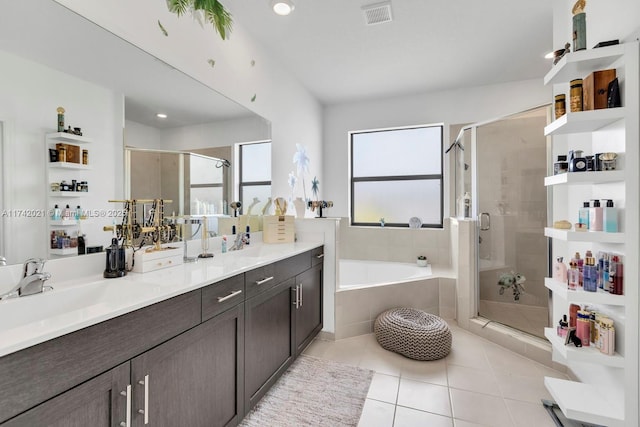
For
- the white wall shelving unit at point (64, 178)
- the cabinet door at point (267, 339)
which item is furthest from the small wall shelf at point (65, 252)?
the cabinet door at point (267, 339)

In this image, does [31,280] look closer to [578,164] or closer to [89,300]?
[89,300]

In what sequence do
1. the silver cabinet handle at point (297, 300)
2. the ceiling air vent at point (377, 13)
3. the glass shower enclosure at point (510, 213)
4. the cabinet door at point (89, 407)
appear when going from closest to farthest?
1. the cabinet door at point (89, 407)
2. the silver cabinet handle at point (297, 300)
3. the ceiling air vent at point (377, 13)
4. the glass shower enclosure at point (510, 213)

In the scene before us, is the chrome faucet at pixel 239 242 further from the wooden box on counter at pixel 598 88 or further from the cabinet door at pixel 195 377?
the wooden box on counter at pixel 598 88

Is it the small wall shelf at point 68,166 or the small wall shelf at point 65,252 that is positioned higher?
the small wall shelf at point 68,166

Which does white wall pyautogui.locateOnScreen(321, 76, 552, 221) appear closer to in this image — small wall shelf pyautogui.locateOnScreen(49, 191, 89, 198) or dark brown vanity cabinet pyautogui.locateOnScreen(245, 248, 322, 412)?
dark brown vanity cabinet pyautogui.locateOnScreen(245, 248, 322, 412)

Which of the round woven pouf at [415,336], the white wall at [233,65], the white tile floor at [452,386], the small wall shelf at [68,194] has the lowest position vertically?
the white tile floor at [452,386]

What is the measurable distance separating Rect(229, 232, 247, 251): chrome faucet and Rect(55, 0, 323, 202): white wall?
2.36ft

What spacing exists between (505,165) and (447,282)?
4.53ft

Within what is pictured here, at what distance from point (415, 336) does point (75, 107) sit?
2474 mm

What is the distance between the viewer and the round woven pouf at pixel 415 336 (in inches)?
86.9

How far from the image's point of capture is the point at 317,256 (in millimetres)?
2447

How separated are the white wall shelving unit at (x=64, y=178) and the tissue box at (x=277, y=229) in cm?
137

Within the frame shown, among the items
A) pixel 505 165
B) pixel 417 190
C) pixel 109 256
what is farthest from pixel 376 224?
pixel 109 256

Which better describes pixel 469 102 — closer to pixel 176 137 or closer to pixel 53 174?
pixel 176 137
